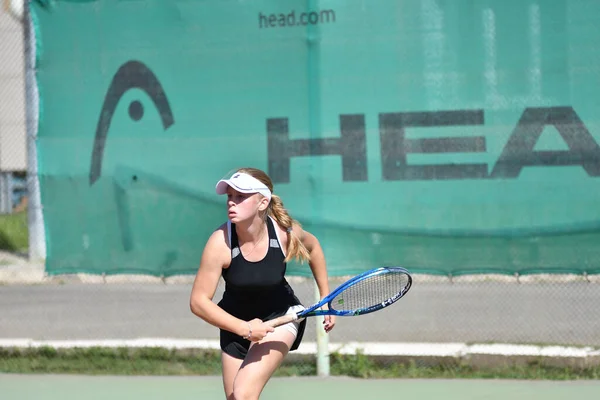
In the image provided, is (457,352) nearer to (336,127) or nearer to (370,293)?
(336,127)

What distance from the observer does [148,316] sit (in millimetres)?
7117

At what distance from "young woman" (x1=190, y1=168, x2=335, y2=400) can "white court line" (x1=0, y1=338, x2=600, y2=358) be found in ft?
6.29

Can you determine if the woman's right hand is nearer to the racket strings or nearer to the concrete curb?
the racket strings

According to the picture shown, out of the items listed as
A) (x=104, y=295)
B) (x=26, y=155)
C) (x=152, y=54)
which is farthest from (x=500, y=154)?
(x=26, y=155)

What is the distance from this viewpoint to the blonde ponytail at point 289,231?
4.22m

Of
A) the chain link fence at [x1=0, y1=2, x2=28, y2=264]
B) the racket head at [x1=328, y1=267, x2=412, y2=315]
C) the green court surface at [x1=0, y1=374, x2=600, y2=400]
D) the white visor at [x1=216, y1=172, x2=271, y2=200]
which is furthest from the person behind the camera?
the chain link fence at [x1=0, y1=2, x2=28, y2=264]

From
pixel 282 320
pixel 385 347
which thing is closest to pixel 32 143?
pixel 385 347

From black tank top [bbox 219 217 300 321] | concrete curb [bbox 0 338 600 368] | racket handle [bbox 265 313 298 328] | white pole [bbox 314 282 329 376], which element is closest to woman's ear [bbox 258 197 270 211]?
black tank top [bbox 219 217 300 321]

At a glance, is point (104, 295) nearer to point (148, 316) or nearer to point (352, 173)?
point (148, 316)

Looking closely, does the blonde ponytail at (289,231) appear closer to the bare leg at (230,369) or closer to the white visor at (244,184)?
the white visor at (244,184)

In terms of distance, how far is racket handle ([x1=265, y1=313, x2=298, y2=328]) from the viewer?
13.3 feet

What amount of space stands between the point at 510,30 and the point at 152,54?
2.52 m

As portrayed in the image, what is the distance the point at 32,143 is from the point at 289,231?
3390 millimetres

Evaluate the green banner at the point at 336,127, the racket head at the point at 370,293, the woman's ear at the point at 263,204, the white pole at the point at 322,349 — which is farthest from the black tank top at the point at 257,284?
the green banner at the point at 336,127
